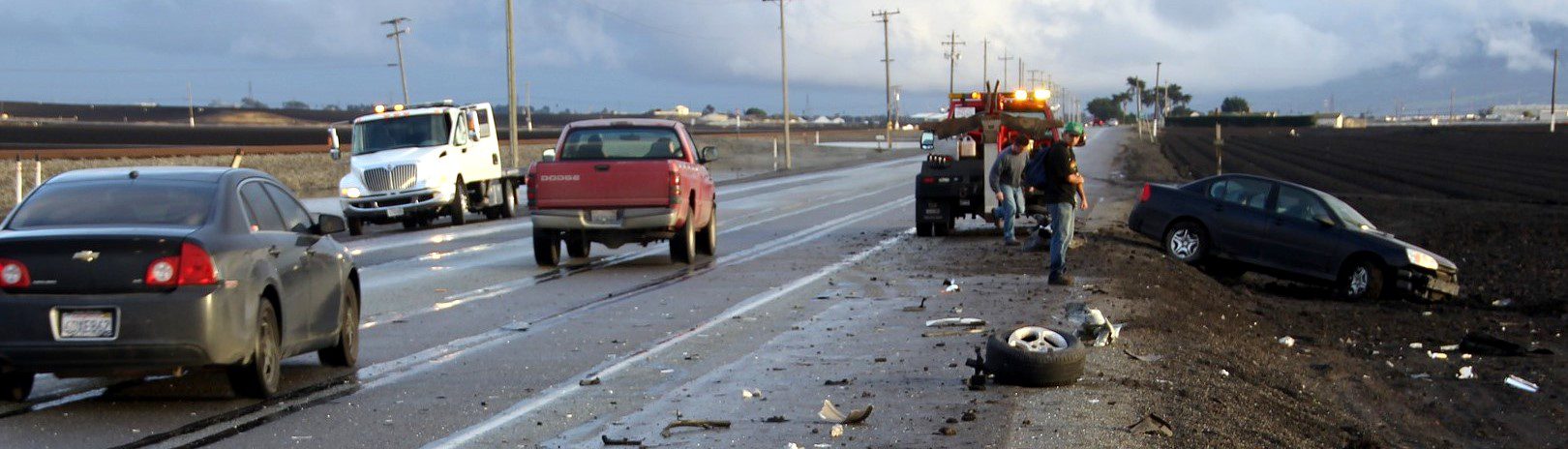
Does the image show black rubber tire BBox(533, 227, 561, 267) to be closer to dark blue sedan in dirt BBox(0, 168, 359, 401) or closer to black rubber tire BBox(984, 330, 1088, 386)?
dark blue sedan in dirt BBox(0, 168, 359, 401)

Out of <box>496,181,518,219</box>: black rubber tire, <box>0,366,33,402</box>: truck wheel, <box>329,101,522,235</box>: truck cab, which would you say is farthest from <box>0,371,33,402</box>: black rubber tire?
<box>496,181,518,219</box>: black rubber tire

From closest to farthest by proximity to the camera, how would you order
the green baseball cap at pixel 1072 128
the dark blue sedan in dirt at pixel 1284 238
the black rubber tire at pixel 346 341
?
the black rubber tire at pixel 346 341, the green baseball cap at pixel 1072 128, the dark blue sedan in dirt at pixel 1284 238

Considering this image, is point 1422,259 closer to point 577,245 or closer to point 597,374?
point 577,245

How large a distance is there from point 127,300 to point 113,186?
1242 mm

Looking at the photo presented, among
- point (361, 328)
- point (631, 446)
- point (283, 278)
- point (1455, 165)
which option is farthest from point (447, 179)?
point (1455, 165)

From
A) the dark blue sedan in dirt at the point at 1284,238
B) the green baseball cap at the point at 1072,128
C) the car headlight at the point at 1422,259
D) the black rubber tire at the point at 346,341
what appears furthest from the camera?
the dark blue sedan in dirt at the point at 1284,238

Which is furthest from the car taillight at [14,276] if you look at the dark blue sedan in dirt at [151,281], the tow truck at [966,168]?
the tow truck at [966,168]

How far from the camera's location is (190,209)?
368 inches

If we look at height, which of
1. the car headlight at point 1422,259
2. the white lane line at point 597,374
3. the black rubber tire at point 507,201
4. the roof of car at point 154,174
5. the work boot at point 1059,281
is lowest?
the black rubber tire at point 507,201

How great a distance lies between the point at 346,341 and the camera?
1084cm

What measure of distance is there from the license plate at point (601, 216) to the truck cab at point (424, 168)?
452 inches

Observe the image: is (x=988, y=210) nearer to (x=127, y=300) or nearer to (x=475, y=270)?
(x=475, y=270)

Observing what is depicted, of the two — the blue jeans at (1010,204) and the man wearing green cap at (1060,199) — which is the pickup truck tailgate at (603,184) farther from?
the blue jeans at (1010,204)

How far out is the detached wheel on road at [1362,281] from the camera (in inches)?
728
